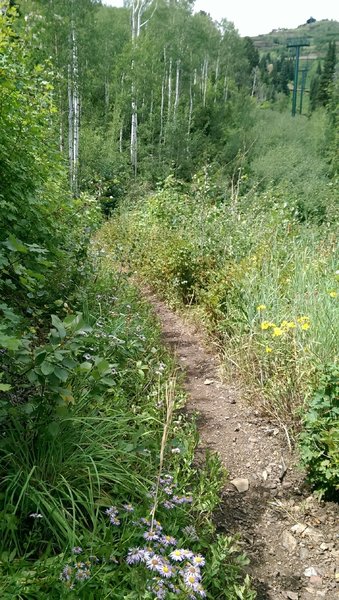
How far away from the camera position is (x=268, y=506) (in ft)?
8.45

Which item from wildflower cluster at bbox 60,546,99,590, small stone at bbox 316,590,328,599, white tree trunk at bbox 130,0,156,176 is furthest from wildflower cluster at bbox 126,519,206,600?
white tree trunk at bbox 130,0,156,176

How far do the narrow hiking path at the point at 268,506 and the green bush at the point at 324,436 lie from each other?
0.19 metres

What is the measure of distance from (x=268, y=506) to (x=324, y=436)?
565 mm

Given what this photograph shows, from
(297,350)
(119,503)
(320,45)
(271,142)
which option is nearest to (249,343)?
(297,350)

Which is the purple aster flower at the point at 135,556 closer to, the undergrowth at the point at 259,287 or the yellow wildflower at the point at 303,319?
the undergrowth at the point at 259,287

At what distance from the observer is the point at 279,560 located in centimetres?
222

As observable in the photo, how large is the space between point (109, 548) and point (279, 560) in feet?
3.57

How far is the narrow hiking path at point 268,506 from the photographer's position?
2.13 meters

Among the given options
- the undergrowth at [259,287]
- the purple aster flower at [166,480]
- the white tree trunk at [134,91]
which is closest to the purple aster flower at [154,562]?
the purple aster flower at [166,480]

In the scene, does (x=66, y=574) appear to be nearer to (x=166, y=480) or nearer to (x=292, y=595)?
(x=166, y=480)

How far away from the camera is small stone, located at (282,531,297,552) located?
2303 millimetres

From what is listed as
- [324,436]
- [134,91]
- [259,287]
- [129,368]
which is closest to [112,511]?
[324,436]

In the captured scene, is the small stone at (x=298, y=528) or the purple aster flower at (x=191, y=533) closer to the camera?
the purple aster flower at (x=191, y=533)

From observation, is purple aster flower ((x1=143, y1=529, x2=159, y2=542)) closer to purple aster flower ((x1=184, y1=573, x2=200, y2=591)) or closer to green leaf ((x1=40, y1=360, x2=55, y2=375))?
purple aster flower ((x1=184, y1=573, x2=200, y2=591))
